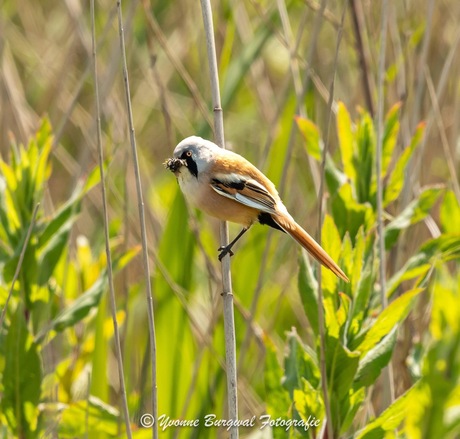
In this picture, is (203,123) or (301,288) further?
(203,123)

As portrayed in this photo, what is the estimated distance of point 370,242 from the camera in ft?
6.94

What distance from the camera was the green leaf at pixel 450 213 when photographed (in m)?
2.50

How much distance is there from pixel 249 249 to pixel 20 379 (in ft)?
4.30

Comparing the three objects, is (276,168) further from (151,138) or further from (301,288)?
(151,138)

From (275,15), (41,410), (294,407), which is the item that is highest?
(275,15)

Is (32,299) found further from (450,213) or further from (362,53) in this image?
(362,53)

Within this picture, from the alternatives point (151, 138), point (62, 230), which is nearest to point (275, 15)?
point (62, 230)

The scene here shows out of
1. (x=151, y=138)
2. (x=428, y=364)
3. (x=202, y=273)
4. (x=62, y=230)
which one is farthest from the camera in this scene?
(x=151, y=138)

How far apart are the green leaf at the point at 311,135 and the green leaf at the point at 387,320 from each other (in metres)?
0.74

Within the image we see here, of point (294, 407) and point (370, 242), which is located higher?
point (370, 242)

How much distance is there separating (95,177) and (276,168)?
3.36 ft

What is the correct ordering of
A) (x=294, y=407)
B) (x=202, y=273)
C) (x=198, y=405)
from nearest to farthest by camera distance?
(x=294, y=407) → (x=198, y=405) → (x=202, y=273)

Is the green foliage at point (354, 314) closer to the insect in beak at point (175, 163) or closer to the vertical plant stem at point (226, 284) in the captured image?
the vertical plant stem at point (226, 284)

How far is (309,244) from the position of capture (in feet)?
6.94
